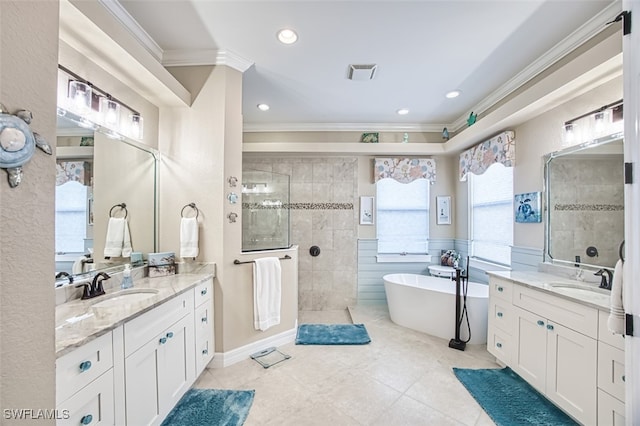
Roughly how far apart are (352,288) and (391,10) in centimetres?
348

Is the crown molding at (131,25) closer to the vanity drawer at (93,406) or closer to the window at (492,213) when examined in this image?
the vanity drawer at (93,406)

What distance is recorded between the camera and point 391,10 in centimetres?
184

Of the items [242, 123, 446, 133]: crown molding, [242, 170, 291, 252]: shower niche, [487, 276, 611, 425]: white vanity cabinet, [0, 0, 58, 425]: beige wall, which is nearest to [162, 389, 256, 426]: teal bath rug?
[242, 170, 291, 252]: shower niche

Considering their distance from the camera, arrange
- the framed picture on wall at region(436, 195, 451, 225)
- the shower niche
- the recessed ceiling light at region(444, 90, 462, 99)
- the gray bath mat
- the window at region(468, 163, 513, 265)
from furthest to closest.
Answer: the framed picture on wall at region(436, 195, 451, 225) → the window at region(468, 163, 513, 265) → the recessed ceiling light at region(444, 90, 462, 99) → the shower niche → the gray bath mat

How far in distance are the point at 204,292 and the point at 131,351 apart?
0.84 meters

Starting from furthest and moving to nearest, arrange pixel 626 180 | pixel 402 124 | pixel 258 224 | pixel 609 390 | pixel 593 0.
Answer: pixel 402 124, pixel 258 224, pixel 593 0, pixel 609 390, pixel 626 180

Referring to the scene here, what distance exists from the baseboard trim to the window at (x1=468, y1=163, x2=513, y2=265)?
2749mm

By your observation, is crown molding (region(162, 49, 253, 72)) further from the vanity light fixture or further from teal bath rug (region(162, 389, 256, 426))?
teal bath rug (region(162, 389, 256, 426))

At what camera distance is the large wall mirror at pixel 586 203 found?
193cm

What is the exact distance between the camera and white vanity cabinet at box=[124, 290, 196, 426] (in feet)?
4.49

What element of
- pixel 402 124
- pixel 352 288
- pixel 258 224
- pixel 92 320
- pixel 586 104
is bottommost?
pixel 352 288

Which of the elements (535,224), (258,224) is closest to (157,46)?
(258,224)

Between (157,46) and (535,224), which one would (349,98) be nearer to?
(157,46)

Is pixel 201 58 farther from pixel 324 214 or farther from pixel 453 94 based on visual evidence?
pixel 453 94
